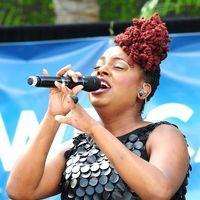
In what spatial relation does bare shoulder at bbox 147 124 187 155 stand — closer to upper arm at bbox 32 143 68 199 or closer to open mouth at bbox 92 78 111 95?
open mouth at bbox 92 78 111 95

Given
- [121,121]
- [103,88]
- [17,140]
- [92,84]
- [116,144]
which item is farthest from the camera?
[17,140]

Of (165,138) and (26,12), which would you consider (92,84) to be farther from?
(26,12)

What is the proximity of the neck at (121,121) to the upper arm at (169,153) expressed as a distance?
0.15 m

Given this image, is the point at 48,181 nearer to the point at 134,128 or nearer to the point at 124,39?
the point at 134,128

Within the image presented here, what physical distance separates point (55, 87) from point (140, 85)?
0.46 meters

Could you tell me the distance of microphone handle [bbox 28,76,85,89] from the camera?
3.12 metres

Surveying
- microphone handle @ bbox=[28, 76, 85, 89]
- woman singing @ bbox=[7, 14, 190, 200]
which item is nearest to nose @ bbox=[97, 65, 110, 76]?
woman singing @ bbox=[7, 14, 190, 200]

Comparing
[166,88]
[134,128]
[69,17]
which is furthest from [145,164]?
[69,17]

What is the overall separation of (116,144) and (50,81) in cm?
36

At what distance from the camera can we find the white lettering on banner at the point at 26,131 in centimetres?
464

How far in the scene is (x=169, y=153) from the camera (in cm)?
326

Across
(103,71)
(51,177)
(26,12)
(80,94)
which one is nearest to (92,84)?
(103,71)

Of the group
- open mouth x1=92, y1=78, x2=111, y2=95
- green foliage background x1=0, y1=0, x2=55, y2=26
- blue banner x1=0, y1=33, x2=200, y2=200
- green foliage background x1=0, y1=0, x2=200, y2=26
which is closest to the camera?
open mouth x1=92, y1=78, x2=111, y2=95

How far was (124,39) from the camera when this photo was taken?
3.54 m
